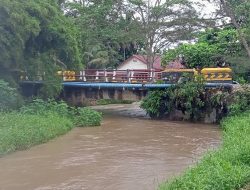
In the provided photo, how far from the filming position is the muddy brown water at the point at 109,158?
1070cm

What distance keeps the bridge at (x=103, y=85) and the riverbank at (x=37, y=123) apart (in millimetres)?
3067

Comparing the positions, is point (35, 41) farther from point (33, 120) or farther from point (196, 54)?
point (196, 54)

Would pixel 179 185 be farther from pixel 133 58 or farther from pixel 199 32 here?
pixel 133 58

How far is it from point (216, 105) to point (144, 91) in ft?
16.1

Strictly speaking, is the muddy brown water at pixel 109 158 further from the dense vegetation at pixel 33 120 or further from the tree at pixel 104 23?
the tree at pixel 104 23

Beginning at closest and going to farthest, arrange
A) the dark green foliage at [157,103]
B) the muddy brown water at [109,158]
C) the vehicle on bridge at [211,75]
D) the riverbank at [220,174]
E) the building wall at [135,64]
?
the riverbank at [220,174]
the muddy brown water at [109,158]
the vehicle on bridge at [211,75]
the dark green foliage at [157,103]
the building wall at [135,64]

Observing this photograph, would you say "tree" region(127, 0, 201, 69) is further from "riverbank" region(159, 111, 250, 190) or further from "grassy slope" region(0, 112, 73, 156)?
"riverbank" region(159, 111, 250, 190)

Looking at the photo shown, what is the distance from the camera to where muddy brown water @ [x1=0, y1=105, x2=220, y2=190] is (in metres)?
10.7

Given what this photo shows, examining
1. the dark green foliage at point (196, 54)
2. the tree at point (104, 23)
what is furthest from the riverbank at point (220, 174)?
the tree at point (104, 23)

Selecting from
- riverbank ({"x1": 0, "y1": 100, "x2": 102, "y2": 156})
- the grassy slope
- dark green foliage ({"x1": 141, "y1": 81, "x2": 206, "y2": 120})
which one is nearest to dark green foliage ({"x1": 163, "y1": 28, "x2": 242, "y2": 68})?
dark green foliage ({"x1": 141, "y1": 81, "x2": 206, "y2": 120})

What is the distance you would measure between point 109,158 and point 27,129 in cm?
411

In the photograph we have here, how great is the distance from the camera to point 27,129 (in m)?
16.4

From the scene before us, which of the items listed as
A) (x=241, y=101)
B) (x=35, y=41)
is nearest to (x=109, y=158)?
(x=241, y=101)

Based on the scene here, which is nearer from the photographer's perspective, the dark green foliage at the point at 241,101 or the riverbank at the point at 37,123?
the riverbank at the point at 37,123
